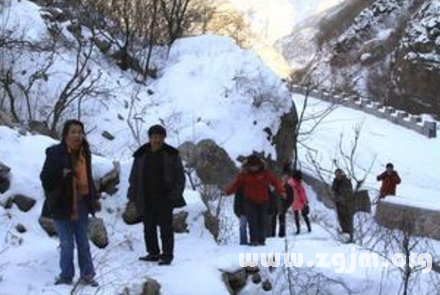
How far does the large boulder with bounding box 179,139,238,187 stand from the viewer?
20.1 meters

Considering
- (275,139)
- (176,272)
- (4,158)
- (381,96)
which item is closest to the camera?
(176,272)

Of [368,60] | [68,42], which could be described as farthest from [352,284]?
[368,60]

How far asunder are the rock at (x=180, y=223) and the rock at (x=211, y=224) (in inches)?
15.3

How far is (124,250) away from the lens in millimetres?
10422

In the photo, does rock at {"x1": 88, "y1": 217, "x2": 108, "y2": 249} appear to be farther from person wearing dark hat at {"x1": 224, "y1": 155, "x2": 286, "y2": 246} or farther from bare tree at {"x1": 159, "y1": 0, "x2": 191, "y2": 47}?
bare tree at {"x1": 159, "y1": 0, "x2": 191, "y2": 47}

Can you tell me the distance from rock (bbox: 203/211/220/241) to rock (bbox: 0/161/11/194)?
109 inches

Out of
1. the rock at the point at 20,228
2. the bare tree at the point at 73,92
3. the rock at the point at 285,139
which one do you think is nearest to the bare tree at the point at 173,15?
the bare tree at the point at 73,92

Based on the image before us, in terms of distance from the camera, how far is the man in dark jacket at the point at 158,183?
9344mm

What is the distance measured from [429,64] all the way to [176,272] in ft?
133

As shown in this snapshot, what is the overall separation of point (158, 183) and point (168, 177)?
14 centimetres

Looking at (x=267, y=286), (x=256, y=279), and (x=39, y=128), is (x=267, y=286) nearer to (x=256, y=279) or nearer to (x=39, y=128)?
(x=256, y=279)

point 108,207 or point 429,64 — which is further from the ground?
point 429,64

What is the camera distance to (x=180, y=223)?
11.5 m

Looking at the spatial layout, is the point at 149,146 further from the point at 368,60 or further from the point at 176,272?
the point at 368,60
